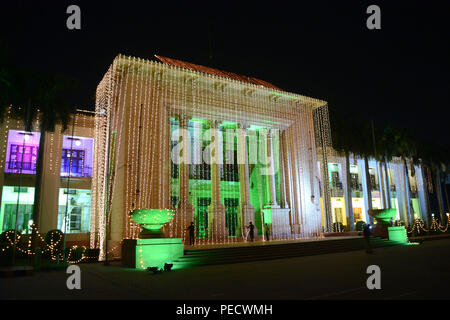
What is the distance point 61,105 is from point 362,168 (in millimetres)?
30417

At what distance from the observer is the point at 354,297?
6000mm

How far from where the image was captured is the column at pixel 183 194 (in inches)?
758

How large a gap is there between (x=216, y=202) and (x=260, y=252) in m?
7.44

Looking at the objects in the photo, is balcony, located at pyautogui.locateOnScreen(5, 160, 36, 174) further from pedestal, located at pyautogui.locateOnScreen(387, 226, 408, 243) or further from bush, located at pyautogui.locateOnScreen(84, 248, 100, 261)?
pedestal, located at pyautogui.locateOnScreen(387, 226, 408, 243)

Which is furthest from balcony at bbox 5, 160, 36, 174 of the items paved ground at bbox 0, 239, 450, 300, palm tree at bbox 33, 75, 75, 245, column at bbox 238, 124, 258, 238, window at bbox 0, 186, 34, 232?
paved ground at bbox 0, 239, 450, 300

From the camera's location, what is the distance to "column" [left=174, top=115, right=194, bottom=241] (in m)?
19.3

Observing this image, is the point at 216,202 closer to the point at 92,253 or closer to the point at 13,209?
the point at 92,253

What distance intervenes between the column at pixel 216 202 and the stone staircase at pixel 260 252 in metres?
5.74

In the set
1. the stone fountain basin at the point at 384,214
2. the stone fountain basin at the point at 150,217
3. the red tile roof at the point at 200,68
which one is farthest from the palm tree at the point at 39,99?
the stone fountain basin at the point at 384,214

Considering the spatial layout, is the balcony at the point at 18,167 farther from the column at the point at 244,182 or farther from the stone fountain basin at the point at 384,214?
the stone fountain basin at the point at 384,214

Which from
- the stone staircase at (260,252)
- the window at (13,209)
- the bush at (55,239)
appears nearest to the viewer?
the stone staircase at (260,252)

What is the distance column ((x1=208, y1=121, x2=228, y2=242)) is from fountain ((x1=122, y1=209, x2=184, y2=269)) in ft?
26.0

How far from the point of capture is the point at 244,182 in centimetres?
2281
